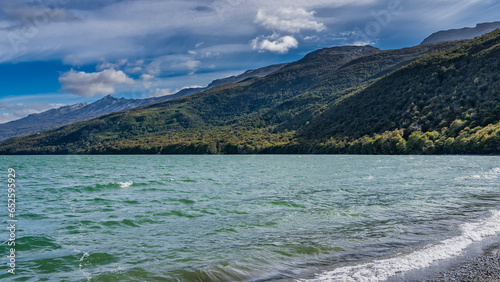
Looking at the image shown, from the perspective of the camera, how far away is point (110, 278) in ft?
30.9

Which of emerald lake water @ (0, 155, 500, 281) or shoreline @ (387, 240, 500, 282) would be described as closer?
shoreline @ (387, 240, 500, 282)

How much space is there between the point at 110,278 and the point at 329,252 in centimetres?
684

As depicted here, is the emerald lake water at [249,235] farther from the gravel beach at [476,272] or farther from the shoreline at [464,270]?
the gravel beach at [476,272]

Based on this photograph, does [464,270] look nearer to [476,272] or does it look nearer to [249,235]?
[476,272]

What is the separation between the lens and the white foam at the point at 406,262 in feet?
28.7

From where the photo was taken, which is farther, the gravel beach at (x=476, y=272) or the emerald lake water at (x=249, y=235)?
the emerald lake water at (x=249, y=235)

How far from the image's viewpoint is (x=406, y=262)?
960 cm

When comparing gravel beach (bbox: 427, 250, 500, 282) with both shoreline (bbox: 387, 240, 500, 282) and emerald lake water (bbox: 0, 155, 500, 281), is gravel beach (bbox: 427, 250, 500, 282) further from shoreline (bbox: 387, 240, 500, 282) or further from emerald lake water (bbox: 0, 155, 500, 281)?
emerald lake water (bbox: 0, 155, 500, 281)

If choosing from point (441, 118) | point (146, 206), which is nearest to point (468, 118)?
point (441, 118)

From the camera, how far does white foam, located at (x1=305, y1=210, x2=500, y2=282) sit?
8742 millimetres

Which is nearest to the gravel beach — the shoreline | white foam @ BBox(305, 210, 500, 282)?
the shoreline

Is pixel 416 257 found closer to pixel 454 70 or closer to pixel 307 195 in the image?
pixel 307 195

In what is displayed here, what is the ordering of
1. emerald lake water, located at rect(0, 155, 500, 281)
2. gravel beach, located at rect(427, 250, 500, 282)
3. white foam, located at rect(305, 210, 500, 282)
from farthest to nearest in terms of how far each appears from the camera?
1. emerald lake water, located at rect(0, 155, 500, 281)
2. white foam, located at rect(305, 210, 500, 282)
3. gravel beach, located at rect(427, 250, 500, 282)

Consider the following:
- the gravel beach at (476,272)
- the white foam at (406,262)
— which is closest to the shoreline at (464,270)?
the gravel beach at (476,272)
